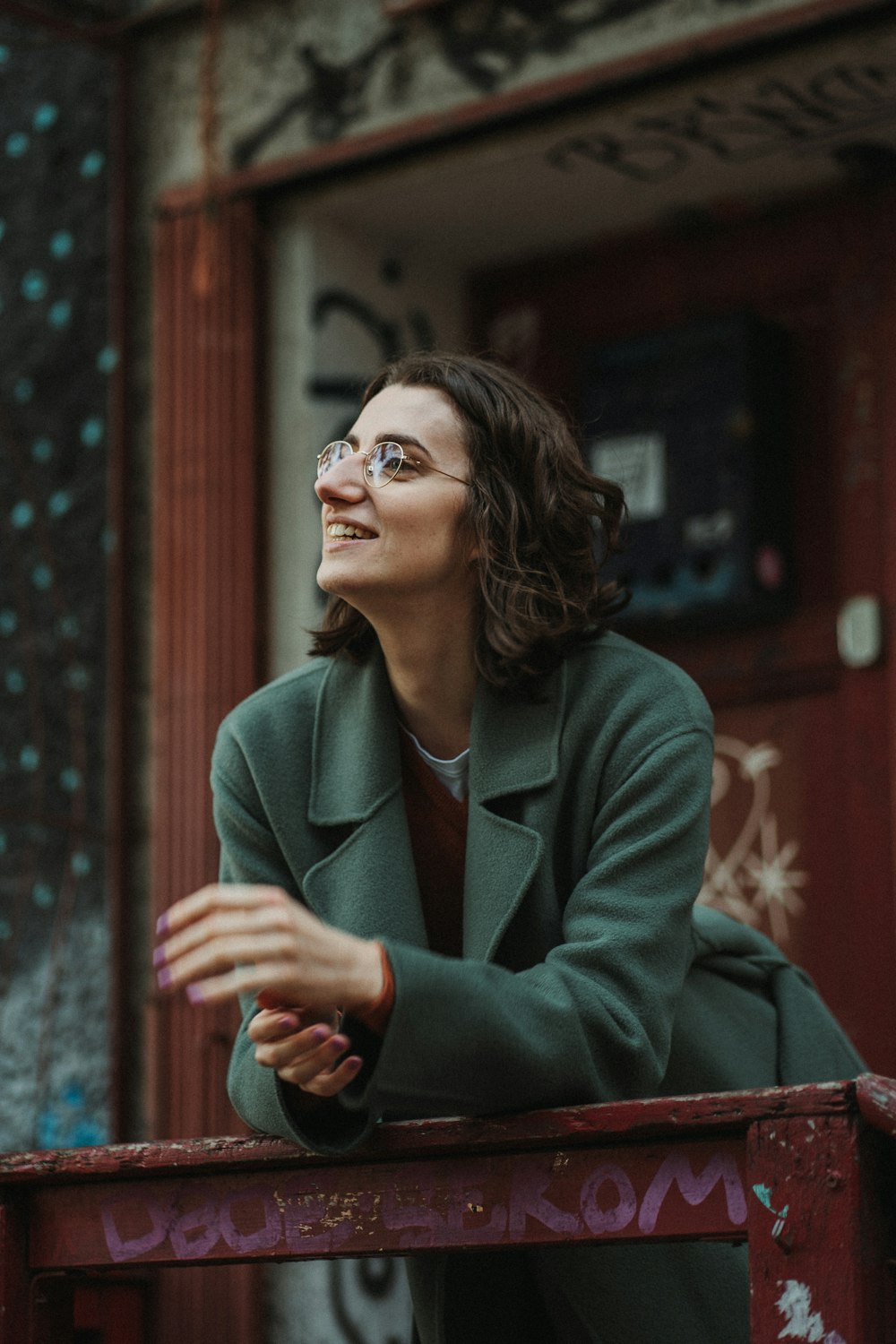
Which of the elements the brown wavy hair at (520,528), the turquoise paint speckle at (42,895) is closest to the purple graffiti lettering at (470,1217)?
the brown wavy hair at (520,528)

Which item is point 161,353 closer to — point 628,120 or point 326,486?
point 628,120

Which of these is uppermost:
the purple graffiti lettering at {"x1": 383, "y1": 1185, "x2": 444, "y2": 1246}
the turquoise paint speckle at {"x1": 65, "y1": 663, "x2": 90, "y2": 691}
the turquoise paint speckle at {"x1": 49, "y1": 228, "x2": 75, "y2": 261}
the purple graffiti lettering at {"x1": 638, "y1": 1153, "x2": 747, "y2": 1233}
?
the turquoise paint speckle at {"x1": 49, "y1": 228, "x2": 75, "y2": 261}

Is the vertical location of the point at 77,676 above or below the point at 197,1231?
above

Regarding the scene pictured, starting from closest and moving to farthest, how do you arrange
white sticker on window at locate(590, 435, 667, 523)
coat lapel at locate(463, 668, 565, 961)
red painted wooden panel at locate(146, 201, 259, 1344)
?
coat lapel at locate(463, 668, 565, 961)
red painted wooden panel at locate(146, 201, 259, 1344)
white sticker on window at locate(590, 435, 667, 523)

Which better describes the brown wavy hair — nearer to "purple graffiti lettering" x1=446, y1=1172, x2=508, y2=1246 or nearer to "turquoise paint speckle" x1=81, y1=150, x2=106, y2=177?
"purple graffiti lettering" x1=446, y1=1172, x2=508, y2=1246

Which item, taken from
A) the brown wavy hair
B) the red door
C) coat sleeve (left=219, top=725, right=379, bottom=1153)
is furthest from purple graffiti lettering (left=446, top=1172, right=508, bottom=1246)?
the red door

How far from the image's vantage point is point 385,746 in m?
2.35

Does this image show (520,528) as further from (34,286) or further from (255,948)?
(34,286)

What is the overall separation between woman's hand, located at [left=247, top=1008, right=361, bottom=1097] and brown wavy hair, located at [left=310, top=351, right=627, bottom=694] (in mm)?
618

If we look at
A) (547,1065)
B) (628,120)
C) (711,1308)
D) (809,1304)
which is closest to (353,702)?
(547,1065)

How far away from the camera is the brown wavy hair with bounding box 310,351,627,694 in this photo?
234cm

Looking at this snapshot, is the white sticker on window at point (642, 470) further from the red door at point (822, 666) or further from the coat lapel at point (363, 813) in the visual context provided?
the coat lapel at point (363, 813)

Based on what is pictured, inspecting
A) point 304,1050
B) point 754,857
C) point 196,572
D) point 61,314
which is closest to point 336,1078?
point 304,1050

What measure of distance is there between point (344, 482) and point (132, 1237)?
944mm
